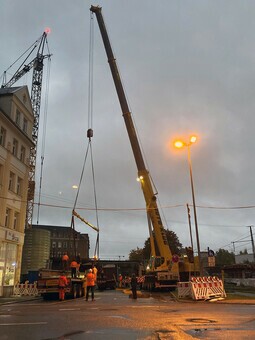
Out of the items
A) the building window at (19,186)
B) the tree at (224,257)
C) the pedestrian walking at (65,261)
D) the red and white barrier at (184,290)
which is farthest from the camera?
the tree at (224,257)

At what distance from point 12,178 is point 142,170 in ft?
37.6

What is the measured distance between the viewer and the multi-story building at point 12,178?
29.2 meters

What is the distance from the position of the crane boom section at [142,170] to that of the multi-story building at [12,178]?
9352mm

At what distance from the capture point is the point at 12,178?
31766 mm

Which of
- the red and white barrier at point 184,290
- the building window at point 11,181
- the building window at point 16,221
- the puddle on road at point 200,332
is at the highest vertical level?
the building window at point 11,181

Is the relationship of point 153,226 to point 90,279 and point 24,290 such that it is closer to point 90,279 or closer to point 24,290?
point 90,279

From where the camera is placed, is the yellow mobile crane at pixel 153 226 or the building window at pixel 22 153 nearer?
the yellow mobile crane at pixel 153 226

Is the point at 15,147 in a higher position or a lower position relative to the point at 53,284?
higher

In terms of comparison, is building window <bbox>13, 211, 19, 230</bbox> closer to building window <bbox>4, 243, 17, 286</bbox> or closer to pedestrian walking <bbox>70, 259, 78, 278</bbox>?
building window <bbox>4, 243, 17, 286</bbox>

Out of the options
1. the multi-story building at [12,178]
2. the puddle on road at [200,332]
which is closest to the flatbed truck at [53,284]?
the multi-story building at [12,178]

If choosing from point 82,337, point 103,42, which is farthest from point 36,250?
point 82,337

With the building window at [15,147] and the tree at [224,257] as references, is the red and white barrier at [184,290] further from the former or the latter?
the tree at [224,257]

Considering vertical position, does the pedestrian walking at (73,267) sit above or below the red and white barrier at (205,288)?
above

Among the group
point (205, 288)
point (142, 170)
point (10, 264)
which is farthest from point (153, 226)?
point (10, 264)
